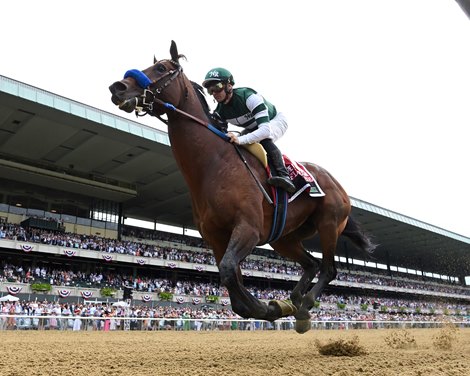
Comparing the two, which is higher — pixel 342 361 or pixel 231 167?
pixel 231 167

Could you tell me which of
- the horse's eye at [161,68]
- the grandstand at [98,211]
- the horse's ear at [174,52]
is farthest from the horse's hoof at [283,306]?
the grandstand at [98,211]

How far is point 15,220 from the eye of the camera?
1252 inches

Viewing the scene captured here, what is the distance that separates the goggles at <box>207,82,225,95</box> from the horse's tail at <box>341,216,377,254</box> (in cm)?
309

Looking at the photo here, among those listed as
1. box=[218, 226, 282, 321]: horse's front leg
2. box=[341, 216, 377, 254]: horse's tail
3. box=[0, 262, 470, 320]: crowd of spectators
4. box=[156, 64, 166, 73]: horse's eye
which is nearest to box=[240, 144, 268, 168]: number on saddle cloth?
box=[218, 226, 282, 321]: horse's front leg

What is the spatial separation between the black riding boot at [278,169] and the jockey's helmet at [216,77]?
2.74 ft

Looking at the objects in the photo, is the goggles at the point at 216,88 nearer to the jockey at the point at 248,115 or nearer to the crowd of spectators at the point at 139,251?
the jockey at the point at 248,115

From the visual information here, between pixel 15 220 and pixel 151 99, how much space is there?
31.9m

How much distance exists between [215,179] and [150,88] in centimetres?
111

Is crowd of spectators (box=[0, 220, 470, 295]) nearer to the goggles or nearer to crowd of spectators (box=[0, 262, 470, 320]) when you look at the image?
crowd of spectators (box=[0, 262, 470, 320])

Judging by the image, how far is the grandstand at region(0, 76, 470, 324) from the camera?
24.8 m

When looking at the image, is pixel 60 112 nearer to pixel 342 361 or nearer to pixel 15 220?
pixel 15 220

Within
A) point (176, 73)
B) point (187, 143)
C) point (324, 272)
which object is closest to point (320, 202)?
point (324, 272)

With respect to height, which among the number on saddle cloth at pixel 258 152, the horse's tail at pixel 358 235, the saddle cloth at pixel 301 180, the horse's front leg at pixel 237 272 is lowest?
the horse's front leg at pixel 237 272

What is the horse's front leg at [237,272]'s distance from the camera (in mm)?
3672
